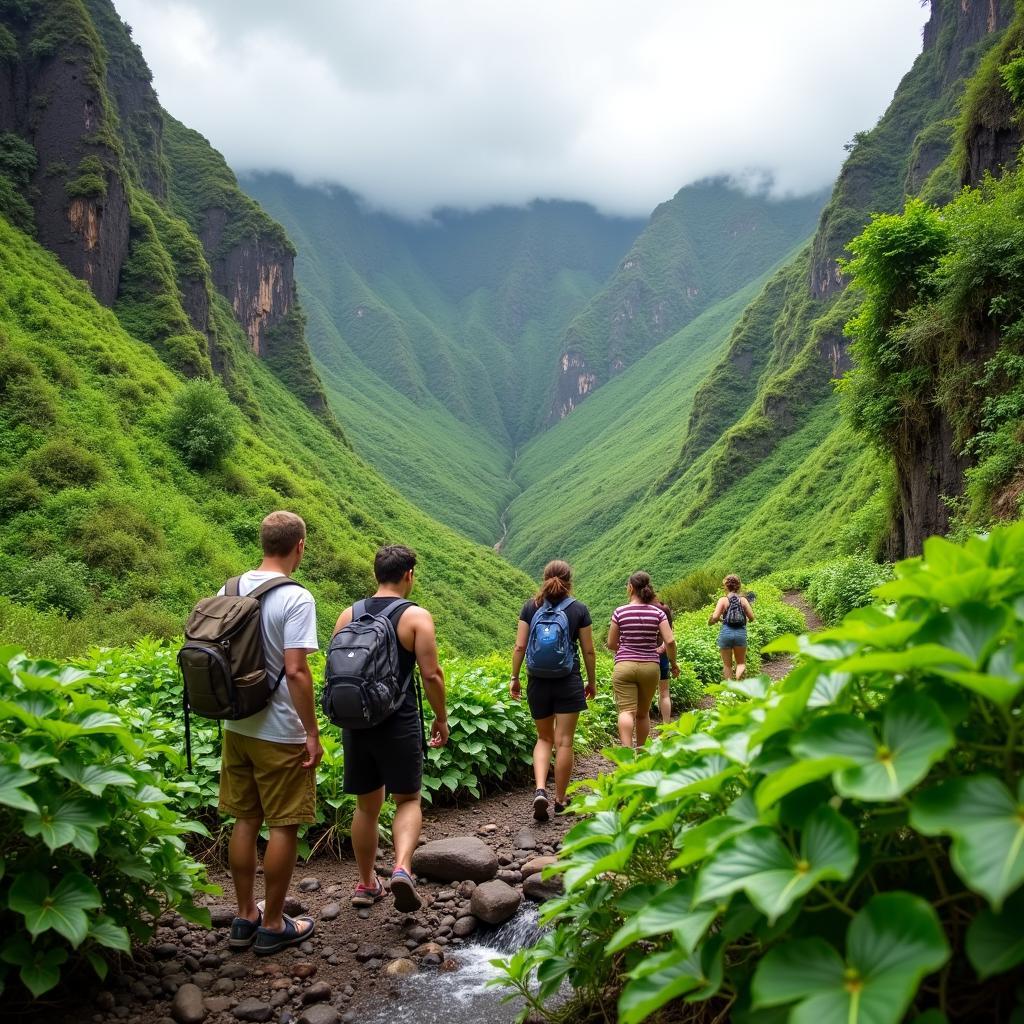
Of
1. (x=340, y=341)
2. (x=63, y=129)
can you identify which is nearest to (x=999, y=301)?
(x=63, y=129)

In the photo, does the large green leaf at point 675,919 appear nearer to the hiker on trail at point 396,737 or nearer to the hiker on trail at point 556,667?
the hiker on trail at point 396,737

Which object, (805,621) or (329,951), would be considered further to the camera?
(805,621)

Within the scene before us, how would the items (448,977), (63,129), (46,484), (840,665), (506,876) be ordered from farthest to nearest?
(63,129) < (46,484) < (506,876) < (448,977) < (840,665)

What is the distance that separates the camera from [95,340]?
131 feet

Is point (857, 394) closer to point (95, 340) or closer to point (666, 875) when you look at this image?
point (666, 875)

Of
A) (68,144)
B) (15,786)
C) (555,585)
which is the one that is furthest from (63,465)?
(15,786)

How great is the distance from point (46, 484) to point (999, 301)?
32.8m

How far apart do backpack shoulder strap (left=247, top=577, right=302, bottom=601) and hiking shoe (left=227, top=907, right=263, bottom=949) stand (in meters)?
1.91

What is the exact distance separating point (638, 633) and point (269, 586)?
4.14 m

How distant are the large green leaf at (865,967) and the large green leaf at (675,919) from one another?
196mm

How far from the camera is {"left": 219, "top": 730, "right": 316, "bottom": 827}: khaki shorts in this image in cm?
406

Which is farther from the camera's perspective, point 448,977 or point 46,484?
point 46,484

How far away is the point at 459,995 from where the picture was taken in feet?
12.7

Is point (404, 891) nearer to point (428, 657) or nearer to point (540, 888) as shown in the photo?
point (540, 888)
